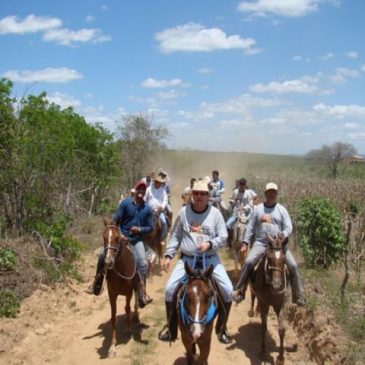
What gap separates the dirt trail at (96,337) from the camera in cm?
780

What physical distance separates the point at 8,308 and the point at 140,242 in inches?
119

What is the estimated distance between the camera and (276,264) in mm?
7105

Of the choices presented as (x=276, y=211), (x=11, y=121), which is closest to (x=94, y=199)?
(x=11, y=121)

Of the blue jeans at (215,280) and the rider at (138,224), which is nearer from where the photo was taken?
the blue jeans at (215,280)

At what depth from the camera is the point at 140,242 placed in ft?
28.9

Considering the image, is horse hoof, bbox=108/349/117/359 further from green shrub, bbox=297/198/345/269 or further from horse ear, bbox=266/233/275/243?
green shrub, bbox=297/198/345/269

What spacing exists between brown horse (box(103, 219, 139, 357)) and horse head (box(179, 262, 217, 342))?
2006 mm

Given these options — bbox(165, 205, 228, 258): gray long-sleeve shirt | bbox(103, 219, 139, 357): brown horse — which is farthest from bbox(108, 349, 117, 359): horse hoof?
bbox(165, 205, 228, 258): gray long-sleeve shirt

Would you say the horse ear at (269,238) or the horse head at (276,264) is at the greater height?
the horse ear at (269,238)

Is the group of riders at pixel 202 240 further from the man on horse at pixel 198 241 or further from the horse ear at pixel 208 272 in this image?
the horse ear at pixel 208 272

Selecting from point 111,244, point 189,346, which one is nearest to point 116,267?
point 111,244

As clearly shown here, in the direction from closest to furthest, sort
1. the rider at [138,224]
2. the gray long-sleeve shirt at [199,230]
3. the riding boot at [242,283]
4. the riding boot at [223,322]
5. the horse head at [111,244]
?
the gray long-sleeve shirt at [199,230] < the riding boot at [223,322] < the horse head at [111,244] < the riding boot at [242,283] < the rider at [138,224]

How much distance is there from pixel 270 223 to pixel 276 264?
42.2 inches

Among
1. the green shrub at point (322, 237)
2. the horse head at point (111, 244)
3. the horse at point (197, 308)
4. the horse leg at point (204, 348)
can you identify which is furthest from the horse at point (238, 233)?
the horse at point (197, 308)
